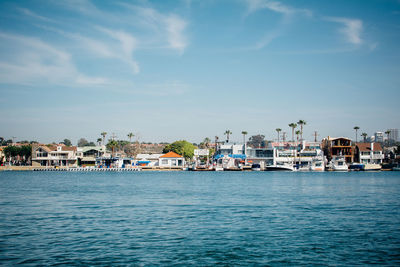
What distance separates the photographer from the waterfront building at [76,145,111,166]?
5886 inches

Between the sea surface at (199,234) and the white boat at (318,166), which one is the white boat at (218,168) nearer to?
the white boat at (318,166)

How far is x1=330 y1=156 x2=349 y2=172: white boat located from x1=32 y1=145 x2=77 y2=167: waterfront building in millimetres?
96834

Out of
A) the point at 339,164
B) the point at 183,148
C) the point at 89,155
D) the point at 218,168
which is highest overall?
the point at 183,148

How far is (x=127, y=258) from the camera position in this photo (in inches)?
647

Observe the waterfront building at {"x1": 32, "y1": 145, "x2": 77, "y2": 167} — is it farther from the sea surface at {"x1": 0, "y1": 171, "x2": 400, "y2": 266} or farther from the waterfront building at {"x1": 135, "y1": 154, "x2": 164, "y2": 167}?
the sea surface at {"x1": 0, "y1": 171, "x2": 400, "y2": 266}

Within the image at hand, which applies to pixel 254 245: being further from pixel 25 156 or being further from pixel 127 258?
pixel 25 156

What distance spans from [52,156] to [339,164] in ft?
354

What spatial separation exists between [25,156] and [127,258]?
153m

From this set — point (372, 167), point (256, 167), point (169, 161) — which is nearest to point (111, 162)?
point (169, 161)

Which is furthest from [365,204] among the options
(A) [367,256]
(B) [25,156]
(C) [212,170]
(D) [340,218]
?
(B) [25,156]

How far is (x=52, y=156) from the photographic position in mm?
144750

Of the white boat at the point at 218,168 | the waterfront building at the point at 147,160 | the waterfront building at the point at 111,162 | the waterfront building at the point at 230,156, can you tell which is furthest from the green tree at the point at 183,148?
the white boat at the point at 218,168

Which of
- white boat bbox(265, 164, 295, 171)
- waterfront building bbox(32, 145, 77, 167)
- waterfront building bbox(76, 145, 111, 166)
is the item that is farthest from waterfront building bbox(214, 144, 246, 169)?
waterfront building bbox(32, 145, 77, 167)

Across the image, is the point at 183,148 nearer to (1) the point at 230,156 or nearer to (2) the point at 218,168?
(1) the point at 230,156
